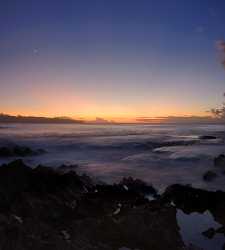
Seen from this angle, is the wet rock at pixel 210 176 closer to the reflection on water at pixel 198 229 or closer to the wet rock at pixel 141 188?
the wet rock at pixel 141 188

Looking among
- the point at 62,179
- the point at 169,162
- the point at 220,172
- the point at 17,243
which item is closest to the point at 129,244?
the point at 17,243

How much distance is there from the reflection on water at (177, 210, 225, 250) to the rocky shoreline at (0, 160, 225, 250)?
251 mm

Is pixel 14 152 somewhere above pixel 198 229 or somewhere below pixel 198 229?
above

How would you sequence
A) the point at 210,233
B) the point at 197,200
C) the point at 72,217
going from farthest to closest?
the point at 197,200
the point at 72,217
the point at 210,233

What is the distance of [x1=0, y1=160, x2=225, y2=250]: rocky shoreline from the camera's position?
6.98m

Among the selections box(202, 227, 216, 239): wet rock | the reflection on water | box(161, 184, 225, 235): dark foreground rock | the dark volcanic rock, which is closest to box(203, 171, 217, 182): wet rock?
box(161, 184, 225, 235): dark foreground rock

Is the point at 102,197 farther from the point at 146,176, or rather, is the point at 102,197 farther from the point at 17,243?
the point at 146,176

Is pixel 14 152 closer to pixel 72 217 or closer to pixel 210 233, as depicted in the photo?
pixel 72 217

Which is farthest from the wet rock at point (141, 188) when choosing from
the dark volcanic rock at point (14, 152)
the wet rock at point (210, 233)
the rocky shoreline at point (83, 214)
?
the dark volcanic rock at point (14, 152)

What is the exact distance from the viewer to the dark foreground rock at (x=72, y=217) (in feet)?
22.4

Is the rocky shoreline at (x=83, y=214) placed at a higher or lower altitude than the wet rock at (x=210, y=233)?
higher

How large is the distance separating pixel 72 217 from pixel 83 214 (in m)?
0.43

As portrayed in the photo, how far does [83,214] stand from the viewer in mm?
9109

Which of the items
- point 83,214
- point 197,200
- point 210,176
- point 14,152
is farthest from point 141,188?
point 14,152
